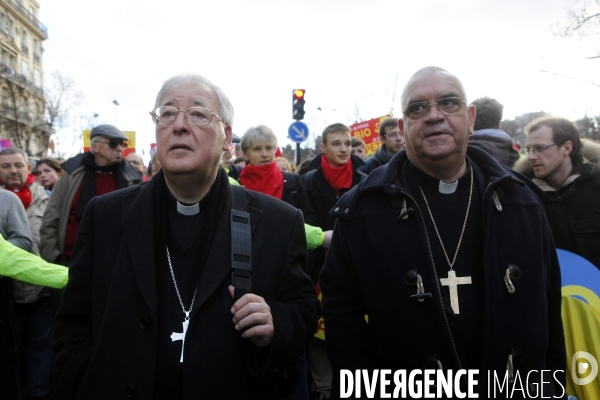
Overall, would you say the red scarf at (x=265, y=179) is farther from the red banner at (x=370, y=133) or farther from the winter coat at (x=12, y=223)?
the red banner at (x=370, y=133)

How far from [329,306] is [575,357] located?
1455mm

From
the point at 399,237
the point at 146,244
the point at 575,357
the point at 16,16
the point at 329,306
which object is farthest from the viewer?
the point at 16,16

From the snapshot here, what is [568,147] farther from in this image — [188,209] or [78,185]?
[78,185]

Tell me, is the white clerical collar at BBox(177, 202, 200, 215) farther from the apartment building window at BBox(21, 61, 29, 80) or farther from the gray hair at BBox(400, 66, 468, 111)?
the apartment building window at BBox(21, 61, 29, 80)

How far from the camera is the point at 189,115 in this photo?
7.58 ft

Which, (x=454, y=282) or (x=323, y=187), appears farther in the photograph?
(x=323, y=187)

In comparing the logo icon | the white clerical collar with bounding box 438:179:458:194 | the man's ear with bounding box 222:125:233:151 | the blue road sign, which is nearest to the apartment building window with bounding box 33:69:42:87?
the blue road sign

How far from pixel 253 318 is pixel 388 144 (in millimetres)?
4319

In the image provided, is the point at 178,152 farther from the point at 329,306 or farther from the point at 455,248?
the point at 455,248

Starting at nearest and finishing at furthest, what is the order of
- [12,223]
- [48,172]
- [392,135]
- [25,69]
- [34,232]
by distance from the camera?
1. [12,223]
2. [34,232]
3. [392,135]
4. [48,172]
5. [25,69]

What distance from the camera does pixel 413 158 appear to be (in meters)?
2.58

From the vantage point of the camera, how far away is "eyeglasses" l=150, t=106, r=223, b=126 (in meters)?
2.31

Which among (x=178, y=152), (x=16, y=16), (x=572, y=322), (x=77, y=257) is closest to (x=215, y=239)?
(x=178, y=152)

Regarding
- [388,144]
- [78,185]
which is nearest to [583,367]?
[388,144]
